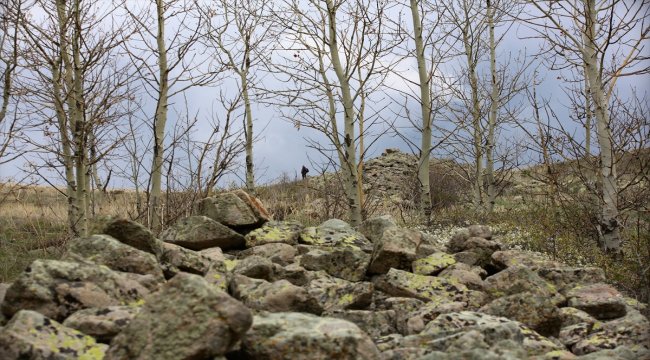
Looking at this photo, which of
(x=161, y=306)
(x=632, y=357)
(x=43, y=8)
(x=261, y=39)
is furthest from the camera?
(x=261, y=39)

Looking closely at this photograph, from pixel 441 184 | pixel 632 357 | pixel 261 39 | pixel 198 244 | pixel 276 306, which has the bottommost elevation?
pixel 632 357

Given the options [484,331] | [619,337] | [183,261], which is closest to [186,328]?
[484,331]

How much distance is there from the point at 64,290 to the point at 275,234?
298 cm

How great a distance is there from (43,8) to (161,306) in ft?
22.2

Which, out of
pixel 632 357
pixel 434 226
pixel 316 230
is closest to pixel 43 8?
pixel 316 230

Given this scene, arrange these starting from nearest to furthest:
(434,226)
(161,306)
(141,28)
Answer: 1. (161,306)
2. (141,28)
3. (434,226)

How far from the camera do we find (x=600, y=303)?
5.11m

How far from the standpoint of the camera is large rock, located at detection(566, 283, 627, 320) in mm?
5094

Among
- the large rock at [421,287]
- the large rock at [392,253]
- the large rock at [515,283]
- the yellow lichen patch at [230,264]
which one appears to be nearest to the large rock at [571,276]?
the large rock at [515,283]

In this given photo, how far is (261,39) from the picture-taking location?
14508mm

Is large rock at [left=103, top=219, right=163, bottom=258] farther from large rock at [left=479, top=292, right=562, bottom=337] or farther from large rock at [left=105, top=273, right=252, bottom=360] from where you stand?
large rock at [left=479, top=292, right=562, bottom=337]

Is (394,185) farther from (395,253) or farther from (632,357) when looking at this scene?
(632,357)

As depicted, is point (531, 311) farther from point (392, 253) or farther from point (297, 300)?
point (297, 300)

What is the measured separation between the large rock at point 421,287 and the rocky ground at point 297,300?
11mm
